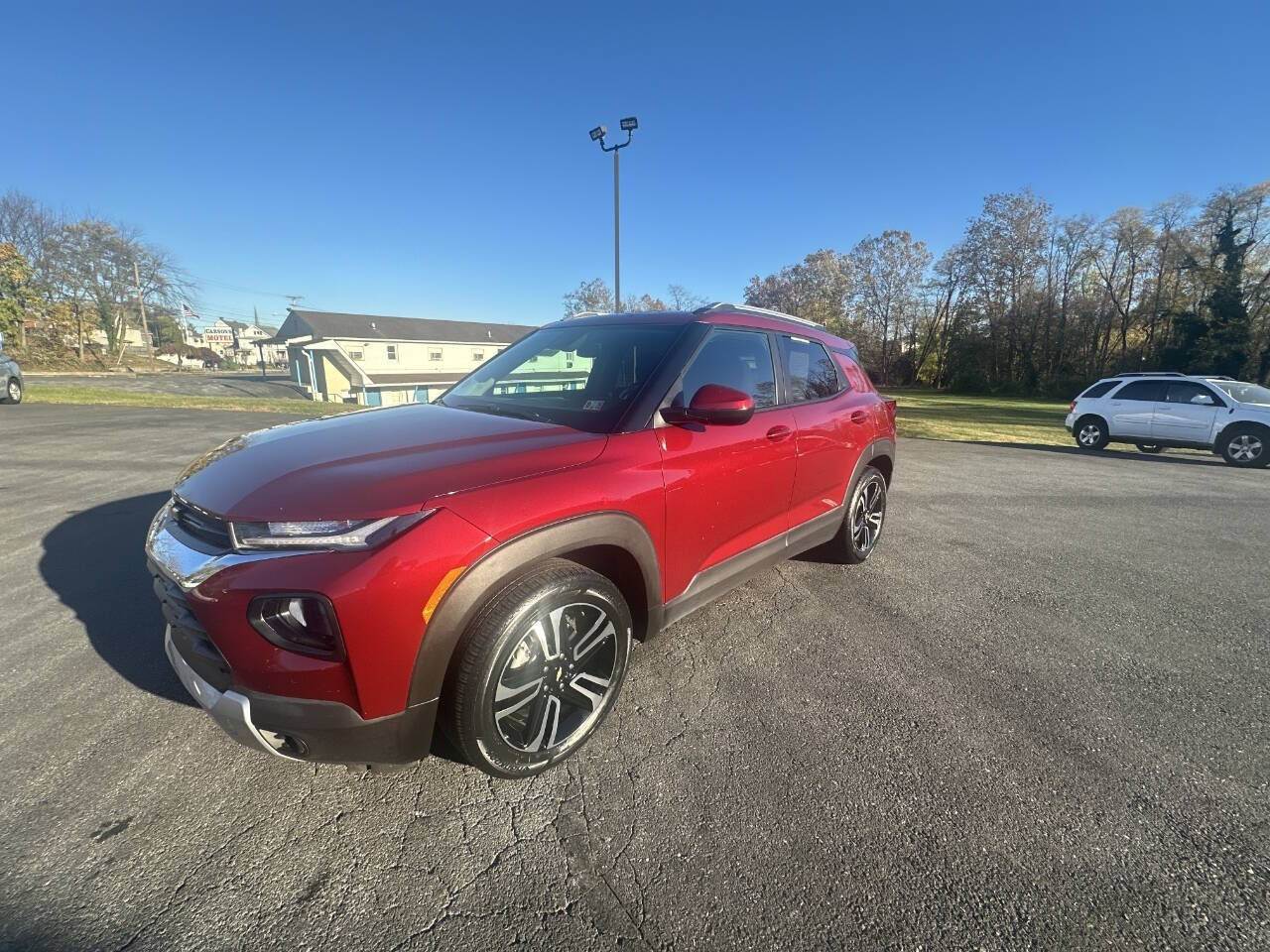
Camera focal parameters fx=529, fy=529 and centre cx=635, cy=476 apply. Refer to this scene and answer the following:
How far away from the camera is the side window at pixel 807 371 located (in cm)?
337

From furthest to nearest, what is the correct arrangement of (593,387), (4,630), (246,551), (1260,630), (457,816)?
(1260,630) → (4,630) → (593,387) → (457,816) → (246,551)

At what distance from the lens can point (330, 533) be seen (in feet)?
5.40

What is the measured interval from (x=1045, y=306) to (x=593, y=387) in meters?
47.2

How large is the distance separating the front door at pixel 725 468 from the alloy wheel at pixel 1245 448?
1289 cm

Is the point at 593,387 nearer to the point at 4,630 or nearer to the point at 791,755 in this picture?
the point at 791,755

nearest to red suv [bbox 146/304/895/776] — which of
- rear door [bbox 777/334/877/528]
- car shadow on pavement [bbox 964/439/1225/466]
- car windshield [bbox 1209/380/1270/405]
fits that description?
rear door [bbox 777/334/877/528]

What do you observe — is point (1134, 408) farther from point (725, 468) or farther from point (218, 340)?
point (218, 340)

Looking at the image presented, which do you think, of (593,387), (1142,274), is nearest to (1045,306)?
(1142,274)

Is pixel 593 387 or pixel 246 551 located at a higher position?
pixel 593 387

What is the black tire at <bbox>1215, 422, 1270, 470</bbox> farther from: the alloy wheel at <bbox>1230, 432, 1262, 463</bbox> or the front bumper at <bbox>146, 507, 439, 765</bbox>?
the front bumper at <bbox>146, 507, 439, 765</bbox>

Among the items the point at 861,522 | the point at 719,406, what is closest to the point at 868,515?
the point at 861,522

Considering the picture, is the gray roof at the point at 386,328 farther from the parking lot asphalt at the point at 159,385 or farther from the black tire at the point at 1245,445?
the black tire at the point at 1245,445

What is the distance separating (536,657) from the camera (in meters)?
2.00

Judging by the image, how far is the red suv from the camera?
5.29 feet
